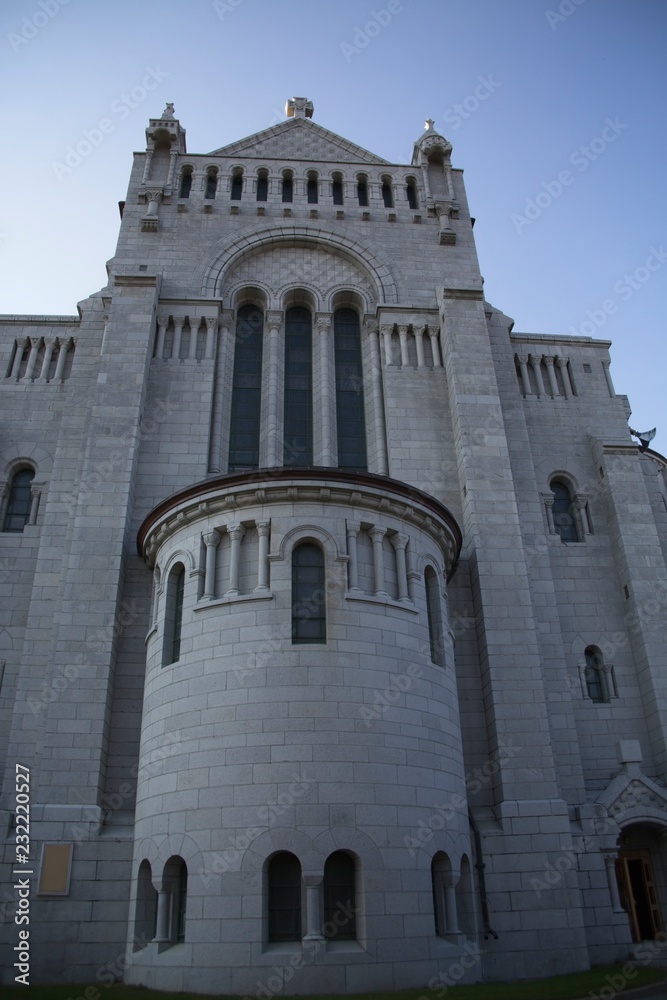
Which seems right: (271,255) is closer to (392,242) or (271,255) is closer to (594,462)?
(392,242)

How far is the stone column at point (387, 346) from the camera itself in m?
25.0

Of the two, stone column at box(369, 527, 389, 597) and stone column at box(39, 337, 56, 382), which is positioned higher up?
stone column at box(39, 337, 56, 382)

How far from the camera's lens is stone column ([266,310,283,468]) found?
23.3m

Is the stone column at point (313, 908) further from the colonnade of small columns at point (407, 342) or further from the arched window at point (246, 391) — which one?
the colonnade of small columns at point (407, 342)

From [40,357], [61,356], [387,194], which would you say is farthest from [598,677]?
[40,357]

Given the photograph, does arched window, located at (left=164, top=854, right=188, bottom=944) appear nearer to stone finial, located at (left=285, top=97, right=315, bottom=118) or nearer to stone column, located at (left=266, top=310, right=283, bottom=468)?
stone column, located at (left=266, top=310, right=283, bottom=468)

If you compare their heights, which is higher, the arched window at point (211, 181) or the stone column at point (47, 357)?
the arched window at point (211, 181)

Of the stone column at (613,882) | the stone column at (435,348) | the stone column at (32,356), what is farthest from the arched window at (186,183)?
the stone column at (613,882)

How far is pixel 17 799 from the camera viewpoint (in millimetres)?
17219

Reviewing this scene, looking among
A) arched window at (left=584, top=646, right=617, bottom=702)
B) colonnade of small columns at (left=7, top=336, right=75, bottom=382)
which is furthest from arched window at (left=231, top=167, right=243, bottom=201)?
arched window at (left=584, top=646, right=617, bottom=702)

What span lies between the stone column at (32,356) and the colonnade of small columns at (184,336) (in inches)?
165

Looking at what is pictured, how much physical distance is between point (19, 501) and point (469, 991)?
57.5ft

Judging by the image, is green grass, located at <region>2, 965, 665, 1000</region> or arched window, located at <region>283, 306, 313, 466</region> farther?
arched window, located at <region>283, 306, 313, 466</region>

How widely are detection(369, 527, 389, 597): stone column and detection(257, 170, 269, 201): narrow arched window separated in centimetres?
1771
